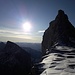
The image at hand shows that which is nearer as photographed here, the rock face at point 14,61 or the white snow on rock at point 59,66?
the white snow on rock at point 59,66

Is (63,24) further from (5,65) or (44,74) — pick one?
(5,65)

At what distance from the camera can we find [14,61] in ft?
351

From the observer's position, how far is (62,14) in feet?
140

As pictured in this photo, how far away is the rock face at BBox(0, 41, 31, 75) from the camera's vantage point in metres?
102

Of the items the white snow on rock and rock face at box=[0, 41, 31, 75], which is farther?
rock face at box=[0, 41, 31, 75]

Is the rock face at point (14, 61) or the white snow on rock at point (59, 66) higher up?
the white snow on rock at point (59, 66)

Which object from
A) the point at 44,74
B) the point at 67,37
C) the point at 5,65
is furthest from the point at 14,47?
the point at 44,74

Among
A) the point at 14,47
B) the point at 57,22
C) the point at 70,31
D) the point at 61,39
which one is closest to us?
the point at 61,39

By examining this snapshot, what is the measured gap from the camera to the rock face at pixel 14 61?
102m

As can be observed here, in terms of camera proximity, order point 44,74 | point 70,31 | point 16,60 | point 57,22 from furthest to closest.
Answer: point 16,60 < point 57,22 < point 70,31 < point 44,74

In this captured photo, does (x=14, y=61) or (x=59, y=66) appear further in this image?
(x=14, y=61)

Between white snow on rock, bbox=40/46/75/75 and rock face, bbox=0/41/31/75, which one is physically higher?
white snow on rock, bbox=40/46/75/75

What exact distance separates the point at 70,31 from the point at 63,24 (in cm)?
281

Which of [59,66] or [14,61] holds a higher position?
[59,66]
